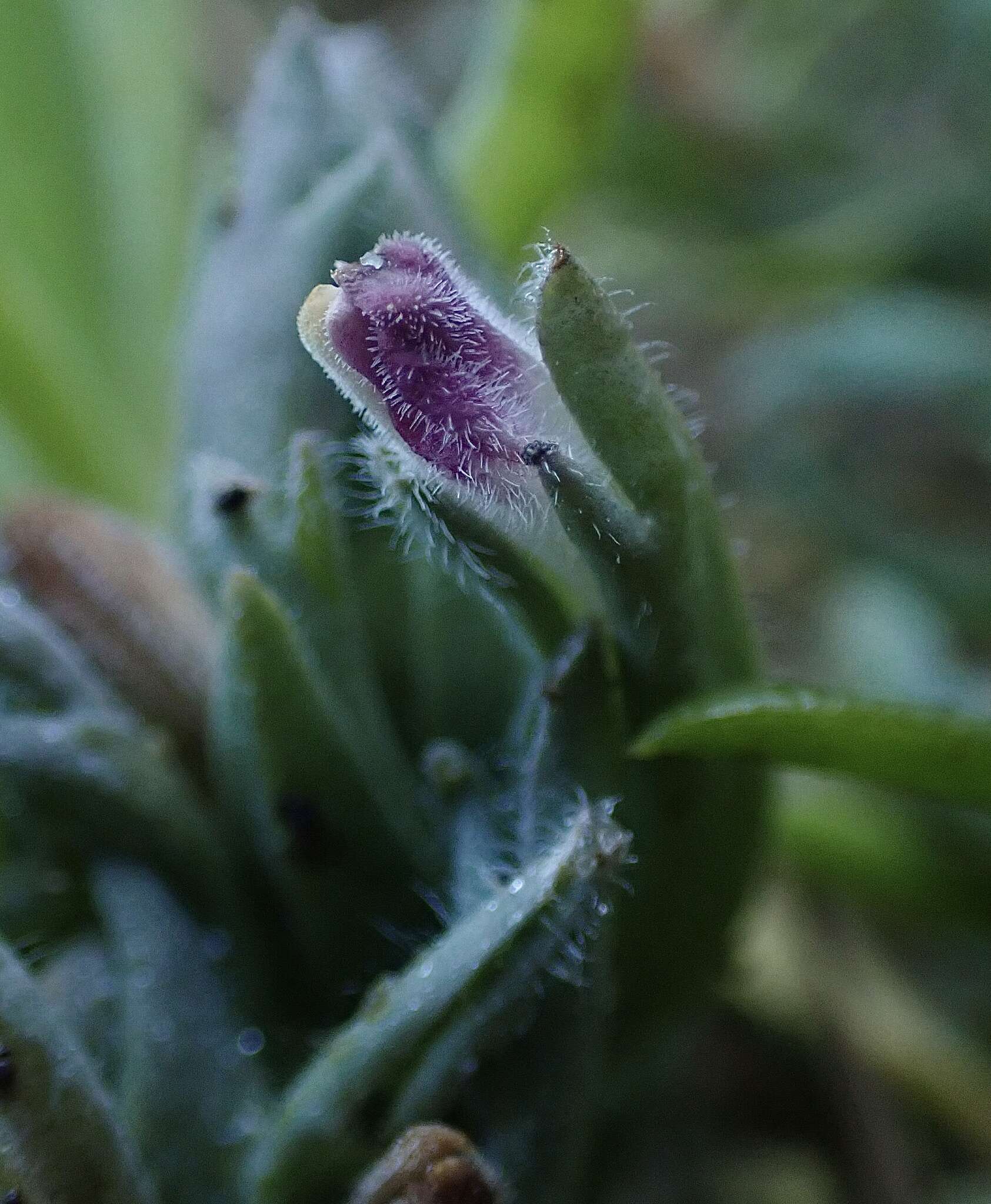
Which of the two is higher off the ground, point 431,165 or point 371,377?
point 431,165

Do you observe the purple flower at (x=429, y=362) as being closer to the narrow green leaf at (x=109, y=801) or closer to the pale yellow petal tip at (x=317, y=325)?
the pale yellow petal tip at (x=317, y=325)

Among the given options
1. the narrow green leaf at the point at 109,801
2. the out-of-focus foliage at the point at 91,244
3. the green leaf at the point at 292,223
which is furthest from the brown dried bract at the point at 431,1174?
the out-of-focus foliage at the point at 91,244

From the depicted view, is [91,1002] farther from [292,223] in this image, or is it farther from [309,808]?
[292,223]

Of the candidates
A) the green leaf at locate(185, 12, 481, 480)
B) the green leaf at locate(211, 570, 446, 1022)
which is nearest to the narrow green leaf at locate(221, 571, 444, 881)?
the green leaf at locate(211, 570, 446, 1022)

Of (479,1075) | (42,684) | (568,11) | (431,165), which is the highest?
(568,11)

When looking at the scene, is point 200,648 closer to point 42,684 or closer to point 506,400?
point 42,684

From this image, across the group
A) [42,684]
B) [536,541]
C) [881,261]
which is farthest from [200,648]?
[881,261]

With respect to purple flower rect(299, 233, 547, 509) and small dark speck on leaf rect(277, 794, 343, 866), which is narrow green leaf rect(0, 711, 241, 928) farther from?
purple flower rect(299, 233, 547, 509)
